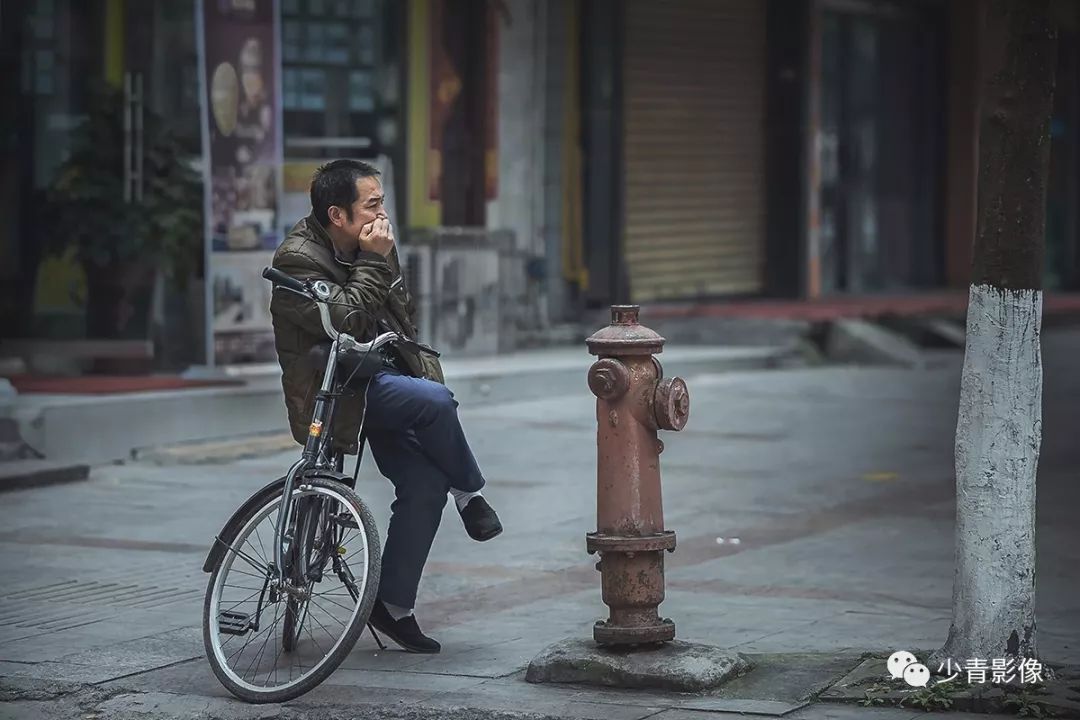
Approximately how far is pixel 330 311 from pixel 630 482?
1062mm

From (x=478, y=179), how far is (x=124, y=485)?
22.6ft

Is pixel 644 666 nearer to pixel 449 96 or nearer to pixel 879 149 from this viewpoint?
pixel 449 96

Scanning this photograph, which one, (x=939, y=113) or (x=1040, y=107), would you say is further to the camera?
(x=939, y=113)

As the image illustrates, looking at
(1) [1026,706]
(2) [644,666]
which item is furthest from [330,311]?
(1) [1026,706]

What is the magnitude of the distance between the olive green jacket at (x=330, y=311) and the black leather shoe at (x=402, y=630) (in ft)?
1.98

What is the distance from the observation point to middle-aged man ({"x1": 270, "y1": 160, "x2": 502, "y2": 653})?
6219mm

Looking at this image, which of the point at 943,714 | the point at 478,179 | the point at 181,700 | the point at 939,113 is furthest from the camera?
the point at 939,113

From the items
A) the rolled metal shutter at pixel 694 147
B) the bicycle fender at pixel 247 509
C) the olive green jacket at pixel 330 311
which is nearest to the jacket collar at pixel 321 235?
the olive green jacket at pixel 330 311

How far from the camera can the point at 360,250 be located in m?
6.37

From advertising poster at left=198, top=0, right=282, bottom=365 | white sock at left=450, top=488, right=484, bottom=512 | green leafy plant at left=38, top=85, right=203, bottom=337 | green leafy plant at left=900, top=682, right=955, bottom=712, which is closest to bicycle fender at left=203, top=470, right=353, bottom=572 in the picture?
white sock at left=450, top=488, right=484, bottom=512

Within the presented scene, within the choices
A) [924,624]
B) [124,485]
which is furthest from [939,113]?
[924,624]

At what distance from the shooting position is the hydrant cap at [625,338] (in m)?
6.06

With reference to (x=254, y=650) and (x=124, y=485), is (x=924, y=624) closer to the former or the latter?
(x=254, y=650)

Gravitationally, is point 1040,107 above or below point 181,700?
above
